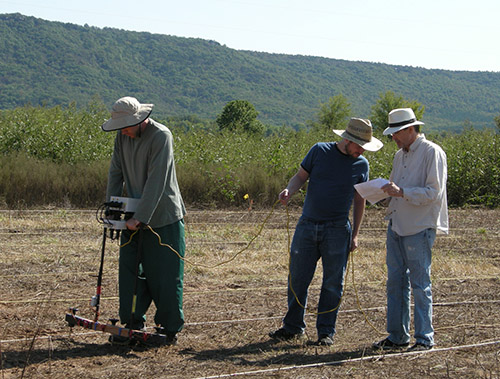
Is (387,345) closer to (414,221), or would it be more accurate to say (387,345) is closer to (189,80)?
(414,221)

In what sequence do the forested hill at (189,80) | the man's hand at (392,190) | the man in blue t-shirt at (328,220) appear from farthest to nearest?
1. the forested hill at (189,80)
2. the man in blue t-shirt at (328,220)
3. the man's hand at (392,190)

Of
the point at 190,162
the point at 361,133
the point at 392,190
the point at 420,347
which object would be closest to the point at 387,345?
the point at 420,347

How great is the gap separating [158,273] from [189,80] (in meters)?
169

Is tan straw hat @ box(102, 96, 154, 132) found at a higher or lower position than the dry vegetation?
higher

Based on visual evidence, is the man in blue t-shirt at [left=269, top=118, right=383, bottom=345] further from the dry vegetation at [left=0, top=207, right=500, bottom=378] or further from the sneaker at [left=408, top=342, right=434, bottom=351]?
Answer: the sneaker at [left=408, top=342, right=434, bottom=351]

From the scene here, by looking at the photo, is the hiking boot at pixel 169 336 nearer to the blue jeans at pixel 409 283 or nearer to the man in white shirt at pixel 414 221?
the man in white shirt at pixel 414 221

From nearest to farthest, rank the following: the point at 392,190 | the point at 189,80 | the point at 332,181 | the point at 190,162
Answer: the point at 392,190, the point at 332,181, the point at 190,162, the point at 189,80

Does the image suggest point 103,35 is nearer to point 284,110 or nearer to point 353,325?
point 284,110

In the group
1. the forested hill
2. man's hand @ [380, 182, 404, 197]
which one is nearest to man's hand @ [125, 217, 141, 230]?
man's hand @ [380, 182, 404, 197]

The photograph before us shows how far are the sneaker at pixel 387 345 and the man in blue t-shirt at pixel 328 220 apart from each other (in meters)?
0.39

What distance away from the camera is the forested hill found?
144750 millimetres

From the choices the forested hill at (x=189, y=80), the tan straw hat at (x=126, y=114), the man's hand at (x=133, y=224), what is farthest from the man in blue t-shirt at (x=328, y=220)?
the forested hill at (x=189, y=80)

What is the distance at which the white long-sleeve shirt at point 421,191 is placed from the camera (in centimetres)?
498

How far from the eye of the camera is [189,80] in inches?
6713
